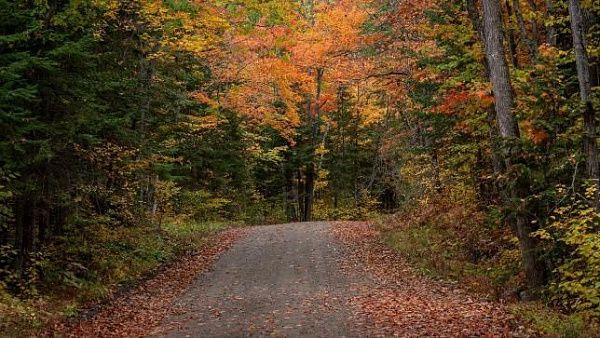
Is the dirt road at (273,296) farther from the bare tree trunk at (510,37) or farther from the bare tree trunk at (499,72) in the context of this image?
the bare tree trunk at (510,37)

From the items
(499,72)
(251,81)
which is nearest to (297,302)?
(499,72)

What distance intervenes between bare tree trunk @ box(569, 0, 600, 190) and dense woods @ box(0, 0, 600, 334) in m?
0.02

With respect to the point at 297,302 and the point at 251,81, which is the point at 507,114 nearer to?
the point at 297,302

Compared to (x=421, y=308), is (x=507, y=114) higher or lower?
higher

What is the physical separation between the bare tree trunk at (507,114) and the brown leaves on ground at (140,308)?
7499 mm

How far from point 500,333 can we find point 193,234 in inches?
622

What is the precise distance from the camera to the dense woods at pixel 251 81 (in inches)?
397

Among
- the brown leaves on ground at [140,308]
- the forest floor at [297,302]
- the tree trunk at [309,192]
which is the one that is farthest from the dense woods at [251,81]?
the tree trunk at [309,192]

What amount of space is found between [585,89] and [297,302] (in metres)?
6.98

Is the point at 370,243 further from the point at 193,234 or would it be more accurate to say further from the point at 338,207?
the point at 338,207

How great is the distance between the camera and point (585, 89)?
31.3ft

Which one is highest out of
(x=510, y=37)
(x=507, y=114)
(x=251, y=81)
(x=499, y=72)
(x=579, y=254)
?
(x=251, y=81)

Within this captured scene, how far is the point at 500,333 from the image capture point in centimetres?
862

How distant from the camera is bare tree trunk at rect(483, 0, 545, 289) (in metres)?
11.1
